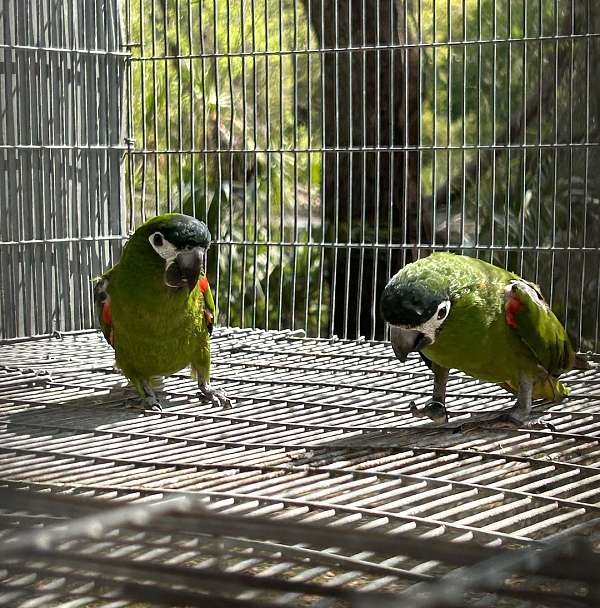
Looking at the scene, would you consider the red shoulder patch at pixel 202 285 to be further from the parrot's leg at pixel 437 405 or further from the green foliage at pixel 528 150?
the green foliage at pixel 528 150

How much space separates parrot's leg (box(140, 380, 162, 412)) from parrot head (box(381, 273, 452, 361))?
1.04m

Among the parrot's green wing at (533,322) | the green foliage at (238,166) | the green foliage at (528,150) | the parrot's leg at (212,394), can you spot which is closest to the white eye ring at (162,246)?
the parrot's leg at (212,394)

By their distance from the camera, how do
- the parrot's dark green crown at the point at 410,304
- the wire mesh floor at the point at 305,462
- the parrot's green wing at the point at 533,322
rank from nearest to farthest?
the wire mesh floor at the point at 305,462, the parrot's dark green crown at the point at 410,304, the parrot's green wing at the point at 533,322

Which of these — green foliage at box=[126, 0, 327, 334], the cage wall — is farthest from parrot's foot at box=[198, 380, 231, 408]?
green foliage at box=[126, 0, 327, 334]

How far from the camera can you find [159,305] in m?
3.86

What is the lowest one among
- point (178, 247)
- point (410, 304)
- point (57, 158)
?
point (410, 304)

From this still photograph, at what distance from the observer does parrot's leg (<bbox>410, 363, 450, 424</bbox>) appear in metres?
3.62

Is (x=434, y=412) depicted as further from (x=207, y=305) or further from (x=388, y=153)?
(x=388, y=153)

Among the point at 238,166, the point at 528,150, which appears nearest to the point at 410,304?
the point at 528,150

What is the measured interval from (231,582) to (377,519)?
5.81 feet

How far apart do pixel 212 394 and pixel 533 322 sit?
4.00 feet

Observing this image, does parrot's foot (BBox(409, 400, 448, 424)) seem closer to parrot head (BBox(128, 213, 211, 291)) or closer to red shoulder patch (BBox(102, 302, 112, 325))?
parrot head (BBox(128, 213, 211, 291))

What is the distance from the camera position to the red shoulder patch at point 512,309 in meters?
3.52

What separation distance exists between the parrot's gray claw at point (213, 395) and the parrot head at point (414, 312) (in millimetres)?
847
